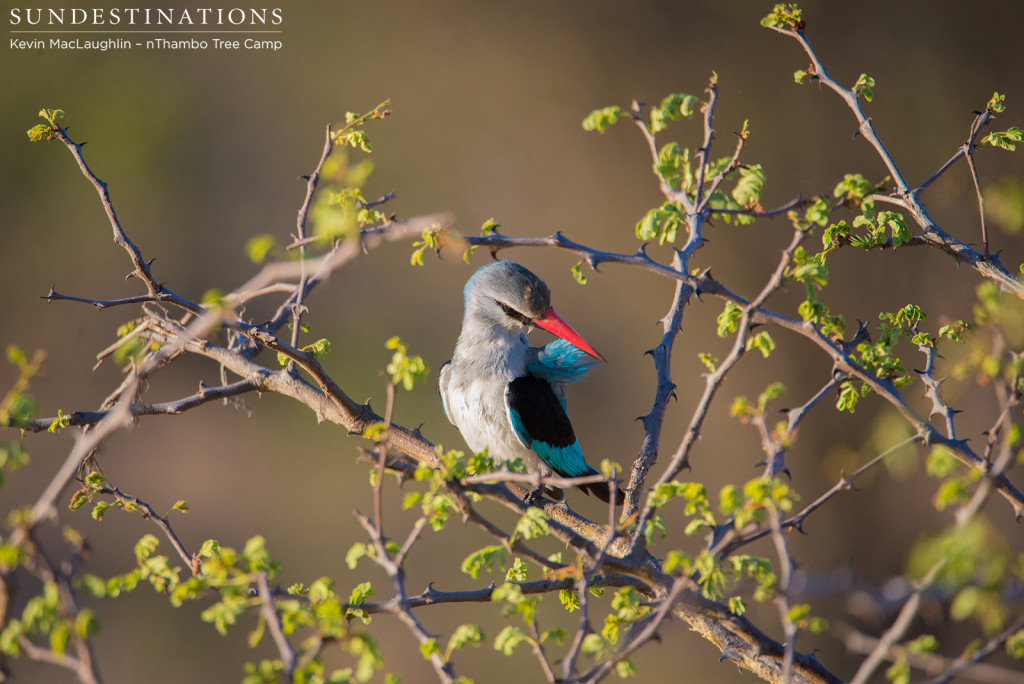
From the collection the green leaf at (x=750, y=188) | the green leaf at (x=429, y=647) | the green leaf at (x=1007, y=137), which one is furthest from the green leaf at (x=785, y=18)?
the green leaf at (x=429, y=647)

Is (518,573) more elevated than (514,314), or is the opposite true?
(514,314)

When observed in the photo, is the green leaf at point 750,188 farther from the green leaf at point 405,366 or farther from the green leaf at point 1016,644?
the green leaf at point 1016,644

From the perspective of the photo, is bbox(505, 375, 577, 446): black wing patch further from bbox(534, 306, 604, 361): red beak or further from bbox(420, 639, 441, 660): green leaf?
bbox(420, 639, 441, 660): green leaf

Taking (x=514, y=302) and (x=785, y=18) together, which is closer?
(x=785, y=18)

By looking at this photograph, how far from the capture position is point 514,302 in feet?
8.63

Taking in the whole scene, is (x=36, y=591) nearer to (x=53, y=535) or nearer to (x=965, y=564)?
(x=53, y=535)

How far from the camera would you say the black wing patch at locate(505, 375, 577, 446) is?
2627 mm

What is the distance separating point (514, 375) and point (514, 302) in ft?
0.82

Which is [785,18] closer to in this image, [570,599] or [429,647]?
[570,599]

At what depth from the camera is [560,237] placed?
138 cm

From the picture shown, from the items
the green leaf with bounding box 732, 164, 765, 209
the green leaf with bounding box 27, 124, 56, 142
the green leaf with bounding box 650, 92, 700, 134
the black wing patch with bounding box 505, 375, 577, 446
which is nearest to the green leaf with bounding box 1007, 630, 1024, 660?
the green leaf with bounding box 732, 164, 765, 209

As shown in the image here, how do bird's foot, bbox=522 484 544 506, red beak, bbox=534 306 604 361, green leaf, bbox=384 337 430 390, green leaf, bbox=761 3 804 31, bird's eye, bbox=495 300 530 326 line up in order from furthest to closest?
bird's eye, bbox=495 300 530 326, red beak, bbox=534 306 604 361, bird's foot, bbox=522 484 544 506, green leaf, bbox=761 3 804 31, green leaf, bbox=384 337 430 390

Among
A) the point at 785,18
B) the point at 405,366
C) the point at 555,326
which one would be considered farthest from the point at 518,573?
the point at 785,18

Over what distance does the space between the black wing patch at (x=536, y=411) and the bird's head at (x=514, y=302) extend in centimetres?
20
